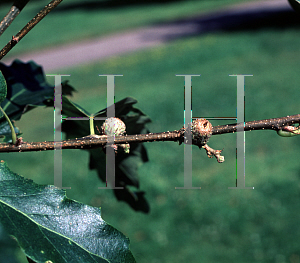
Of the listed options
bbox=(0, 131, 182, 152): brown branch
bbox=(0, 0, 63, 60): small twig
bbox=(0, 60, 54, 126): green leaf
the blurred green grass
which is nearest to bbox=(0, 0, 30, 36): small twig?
bbox=(0, 0, 63, 60): small twig

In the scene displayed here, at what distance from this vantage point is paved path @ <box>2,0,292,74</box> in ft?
32.0

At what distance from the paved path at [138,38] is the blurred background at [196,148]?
0.22ft

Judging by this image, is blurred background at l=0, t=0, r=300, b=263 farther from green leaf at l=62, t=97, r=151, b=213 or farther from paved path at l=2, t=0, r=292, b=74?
green leaf at l=62, t=97, r=151, b=213

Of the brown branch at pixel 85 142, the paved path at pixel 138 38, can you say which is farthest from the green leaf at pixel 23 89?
the paved path at pixel 138 38

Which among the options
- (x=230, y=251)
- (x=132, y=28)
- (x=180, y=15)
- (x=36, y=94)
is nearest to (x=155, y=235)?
(x=230, y=251)

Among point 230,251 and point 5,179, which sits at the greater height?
point 5,179

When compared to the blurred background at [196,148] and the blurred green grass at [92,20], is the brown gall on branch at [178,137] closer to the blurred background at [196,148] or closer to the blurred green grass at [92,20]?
the blurred background at [196,148]

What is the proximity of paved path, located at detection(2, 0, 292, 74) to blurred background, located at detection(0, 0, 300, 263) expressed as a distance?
0.07 meters

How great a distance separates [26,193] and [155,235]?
2.85 m

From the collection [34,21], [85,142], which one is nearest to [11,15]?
[34,21]

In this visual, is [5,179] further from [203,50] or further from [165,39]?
[165,39]

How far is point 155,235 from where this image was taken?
344cm

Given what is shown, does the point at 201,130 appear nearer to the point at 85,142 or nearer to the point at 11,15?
the point at 85,142

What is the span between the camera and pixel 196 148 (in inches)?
176
